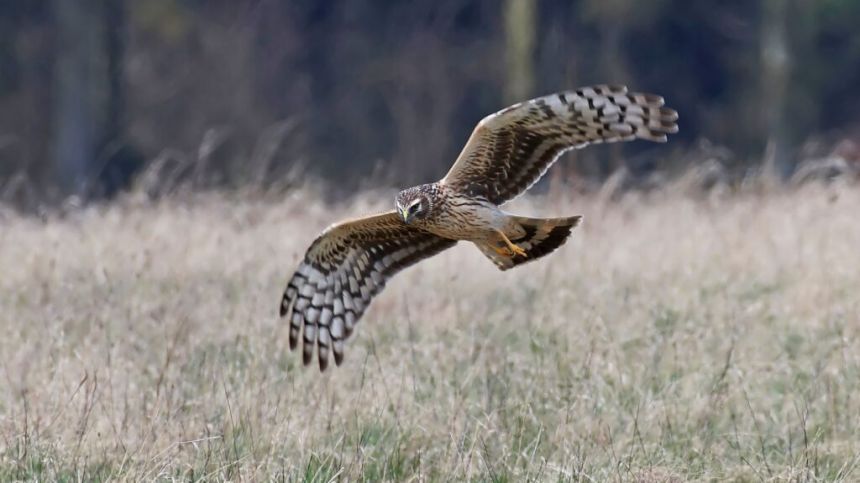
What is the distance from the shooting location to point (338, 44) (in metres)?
30.4

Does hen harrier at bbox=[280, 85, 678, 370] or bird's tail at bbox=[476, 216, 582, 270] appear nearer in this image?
hen harrier at bbox=[280, 85, 678, 370]

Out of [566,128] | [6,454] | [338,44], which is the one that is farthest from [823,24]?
[6,454]

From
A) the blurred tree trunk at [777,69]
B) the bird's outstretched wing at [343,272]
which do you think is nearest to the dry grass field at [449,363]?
the bird's outstretched wing at [343,272]

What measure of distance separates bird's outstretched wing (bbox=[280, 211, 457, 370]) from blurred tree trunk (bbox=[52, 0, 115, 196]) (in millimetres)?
13967

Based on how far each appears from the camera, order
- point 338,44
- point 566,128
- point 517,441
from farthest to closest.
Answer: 1. point 338,44
2. point 566,128
3. point 517,441

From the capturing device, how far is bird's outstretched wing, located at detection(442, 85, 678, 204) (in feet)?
20.1

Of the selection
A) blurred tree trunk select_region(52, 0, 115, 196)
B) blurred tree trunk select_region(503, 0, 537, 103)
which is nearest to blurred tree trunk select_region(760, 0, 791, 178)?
blurred tree trunk select_region(503, 0, 537, 103)

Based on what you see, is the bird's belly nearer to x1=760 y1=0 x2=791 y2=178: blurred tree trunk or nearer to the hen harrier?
the hen harrier

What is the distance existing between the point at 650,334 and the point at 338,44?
2357 centimetres

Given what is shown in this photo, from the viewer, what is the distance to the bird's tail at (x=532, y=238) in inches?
250

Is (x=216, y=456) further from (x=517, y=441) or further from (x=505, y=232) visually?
(x=505, y=232)

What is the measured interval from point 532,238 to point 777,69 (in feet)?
50.8

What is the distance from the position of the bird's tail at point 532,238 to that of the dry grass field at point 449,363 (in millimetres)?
500

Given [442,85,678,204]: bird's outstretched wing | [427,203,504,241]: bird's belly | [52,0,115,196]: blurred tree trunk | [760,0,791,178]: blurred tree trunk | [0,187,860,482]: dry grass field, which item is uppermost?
[52,0,115,196]: blurred tree trunk
